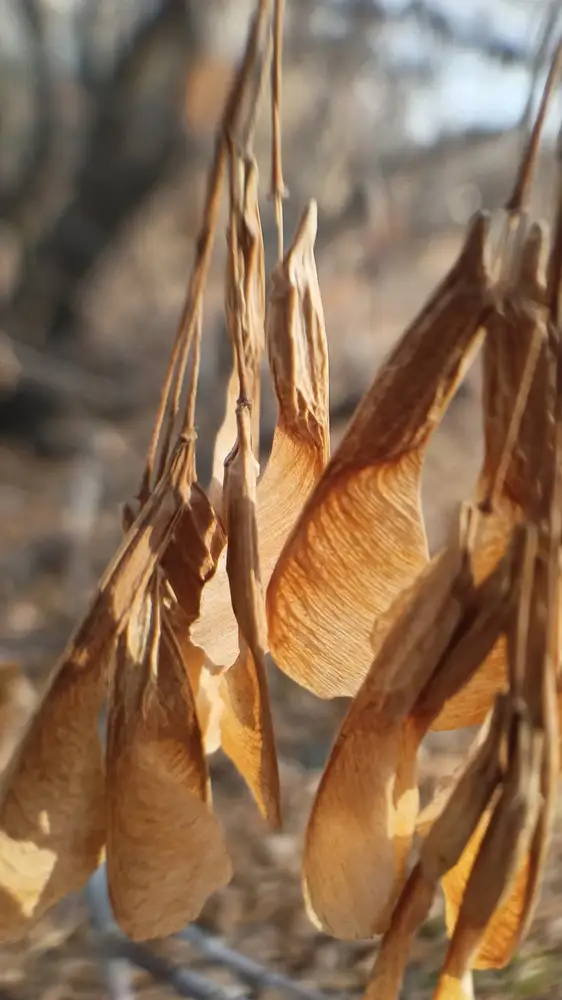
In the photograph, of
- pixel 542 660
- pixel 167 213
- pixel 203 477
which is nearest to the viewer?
pixel 542 660

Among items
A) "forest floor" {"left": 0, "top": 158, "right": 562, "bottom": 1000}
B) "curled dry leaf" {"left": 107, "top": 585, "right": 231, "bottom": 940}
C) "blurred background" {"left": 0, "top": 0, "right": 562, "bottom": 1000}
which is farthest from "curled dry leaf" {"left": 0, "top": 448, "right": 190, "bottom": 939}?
"blurred background" {"left": 0, "top": 0, "right": 562, "bottom": 1000}

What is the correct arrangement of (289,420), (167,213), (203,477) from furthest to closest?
(167,213) < (203,477) < (289,420)

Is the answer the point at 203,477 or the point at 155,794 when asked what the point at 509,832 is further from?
the point at 203,477

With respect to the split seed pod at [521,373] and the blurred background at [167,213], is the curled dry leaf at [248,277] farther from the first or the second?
the blurred background at [167,213]

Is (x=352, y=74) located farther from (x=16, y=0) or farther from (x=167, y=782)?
(x=167, y=782)

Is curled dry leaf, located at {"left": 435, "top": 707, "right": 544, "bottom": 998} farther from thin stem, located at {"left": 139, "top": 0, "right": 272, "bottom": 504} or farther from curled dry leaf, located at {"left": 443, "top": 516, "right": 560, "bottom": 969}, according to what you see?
thin stem, located at {"left": 139, "top": 0, "right": 272, "bottom": 504}

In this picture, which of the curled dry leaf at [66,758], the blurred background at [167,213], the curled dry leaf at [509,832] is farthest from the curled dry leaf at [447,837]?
the blurred background at [167,213]

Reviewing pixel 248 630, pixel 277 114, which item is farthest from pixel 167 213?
pixel 248 630
